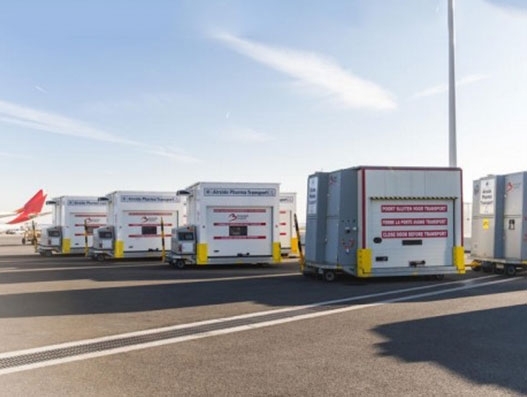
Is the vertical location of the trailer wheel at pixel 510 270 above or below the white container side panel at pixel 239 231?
below

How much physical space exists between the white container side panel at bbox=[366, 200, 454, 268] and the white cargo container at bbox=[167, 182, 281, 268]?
6.93 metres

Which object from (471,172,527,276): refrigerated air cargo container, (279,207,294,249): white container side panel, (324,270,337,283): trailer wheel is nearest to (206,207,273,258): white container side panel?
(279,207,294,249): white container side panel

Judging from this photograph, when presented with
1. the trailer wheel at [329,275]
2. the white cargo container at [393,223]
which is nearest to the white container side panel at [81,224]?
the white cargo container at [393,223]

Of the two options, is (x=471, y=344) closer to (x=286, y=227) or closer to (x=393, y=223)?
(x=393, y=223)

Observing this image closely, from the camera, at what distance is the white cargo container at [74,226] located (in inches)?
1214

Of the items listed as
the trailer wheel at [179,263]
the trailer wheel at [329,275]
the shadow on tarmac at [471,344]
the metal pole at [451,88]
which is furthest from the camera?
the metal pole at [451,88]

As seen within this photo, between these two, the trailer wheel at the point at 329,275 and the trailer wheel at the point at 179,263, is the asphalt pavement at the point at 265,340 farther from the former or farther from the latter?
the trailer wheel at the point at 179,263

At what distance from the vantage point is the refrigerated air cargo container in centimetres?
1820

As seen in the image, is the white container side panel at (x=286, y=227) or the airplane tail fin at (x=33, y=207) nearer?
the white container side panel at (x=286, y=227)

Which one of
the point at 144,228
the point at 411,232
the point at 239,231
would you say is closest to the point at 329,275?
the point at 411,232

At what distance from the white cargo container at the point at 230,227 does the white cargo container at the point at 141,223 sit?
12.9 feet

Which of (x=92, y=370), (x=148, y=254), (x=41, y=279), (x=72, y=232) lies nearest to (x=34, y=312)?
(x=92, y=370)

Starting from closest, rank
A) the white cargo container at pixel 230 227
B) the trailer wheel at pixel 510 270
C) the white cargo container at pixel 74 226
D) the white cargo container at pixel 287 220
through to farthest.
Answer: the trailer wheel at pixel 510 270 → the white cargo container at pixel 230 227 → the white cargo container at pixel 287 220 → the white cargo container at pixel 74 226

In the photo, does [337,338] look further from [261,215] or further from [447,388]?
[261,215]
